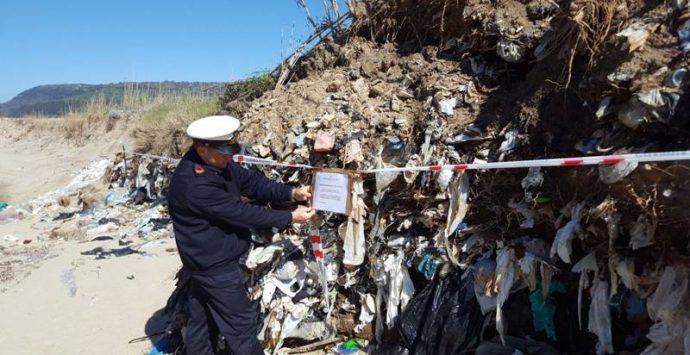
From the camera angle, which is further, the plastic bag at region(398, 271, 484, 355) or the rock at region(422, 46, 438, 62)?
the rock at region(422, 46, 438, 62)

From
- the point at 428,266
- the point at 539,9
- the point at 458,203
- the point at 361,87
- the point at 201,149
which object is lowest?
the point at 428,266

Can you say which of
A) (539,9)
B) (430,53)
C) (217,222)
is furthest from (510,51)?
(217,222)

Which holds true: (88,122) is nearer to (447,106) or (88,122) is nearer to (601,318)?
(447,106)

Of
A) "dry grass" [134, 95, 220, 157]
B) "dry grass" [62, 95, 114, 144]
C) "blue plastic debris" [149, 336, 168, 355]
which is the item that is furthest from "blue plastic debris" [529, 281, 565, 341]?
"dry grass" [62, 95, 114, 144]

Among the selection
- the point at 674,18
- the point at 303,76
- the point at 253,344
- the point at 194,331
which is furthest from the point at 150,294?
the point at 674,18

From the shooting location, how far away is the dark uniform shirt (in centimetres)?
296

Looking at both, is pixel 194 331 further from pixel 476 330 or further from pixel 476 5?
pixel 476 5

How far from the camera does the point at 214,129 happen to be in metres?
2.96

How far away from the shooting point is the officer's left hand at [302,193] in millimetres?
3432

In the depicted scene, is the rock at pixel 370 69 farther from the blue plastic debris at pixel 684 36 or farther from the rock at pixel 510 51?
the blue plastic debris at pixel 684 36

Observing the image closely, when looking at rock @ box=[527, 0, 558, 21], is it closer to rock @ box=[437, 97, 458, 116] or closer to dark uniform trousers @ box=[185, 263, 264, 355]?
rock @ box=[437, 97, 458, 116]

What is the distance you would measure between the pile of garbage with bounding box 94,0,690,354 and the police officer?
20.3 inches

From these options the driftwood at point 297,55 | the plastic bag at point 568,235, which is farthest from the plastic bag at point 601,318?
the driftwood at point 297,55

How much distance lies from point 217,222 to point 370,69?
261cm
